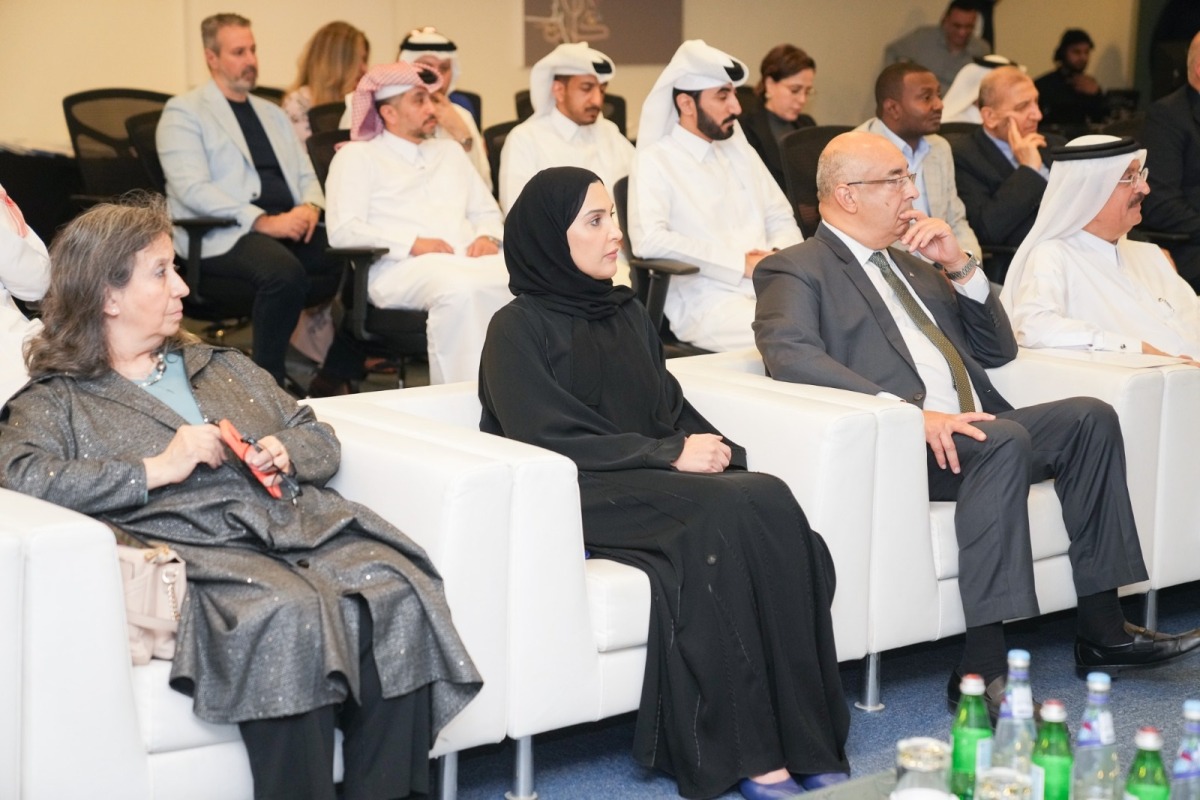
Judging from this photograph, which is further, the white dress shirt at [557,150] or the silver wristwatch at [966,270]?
the white dress shirt at [557,150]

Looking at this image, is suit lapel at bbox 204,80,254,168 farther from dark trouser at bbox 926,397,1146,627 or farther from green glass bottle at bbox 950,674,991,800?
green glass bottle at bbox 950,674,991,800

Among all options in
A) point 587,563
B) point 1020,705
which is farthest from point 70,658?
point 1020,705

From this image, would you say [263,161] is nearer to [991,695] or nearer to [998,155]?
[998,155]

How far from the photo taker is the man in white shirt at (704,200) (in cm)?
438

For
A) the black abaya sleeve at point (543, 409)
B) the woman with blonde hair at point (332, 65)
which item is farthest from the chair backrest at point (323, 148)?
the black abaya sleeve at point (543, 409)

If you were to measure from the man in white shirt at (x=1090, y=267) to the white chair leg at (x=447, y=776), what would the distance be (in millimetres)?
1958

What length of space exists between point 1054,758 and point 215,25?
406 cm

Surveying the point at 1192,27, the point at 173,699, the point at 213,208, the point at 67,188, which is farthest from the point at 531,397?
the point at 1192,27

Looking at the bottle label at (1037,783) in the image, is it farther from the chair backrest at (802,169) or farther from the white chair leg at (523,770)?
the chair backrest at (802,169)

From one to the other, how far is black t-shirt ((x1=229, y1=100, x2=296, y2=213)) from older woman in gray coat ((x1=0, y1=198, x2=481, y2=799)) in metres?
2.57

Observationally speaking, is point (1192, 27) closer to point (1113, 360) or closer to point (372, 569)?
point (1113, 360)

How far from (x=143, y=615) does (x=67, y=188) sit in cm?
387

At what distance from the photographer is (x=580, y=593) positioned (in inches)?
100

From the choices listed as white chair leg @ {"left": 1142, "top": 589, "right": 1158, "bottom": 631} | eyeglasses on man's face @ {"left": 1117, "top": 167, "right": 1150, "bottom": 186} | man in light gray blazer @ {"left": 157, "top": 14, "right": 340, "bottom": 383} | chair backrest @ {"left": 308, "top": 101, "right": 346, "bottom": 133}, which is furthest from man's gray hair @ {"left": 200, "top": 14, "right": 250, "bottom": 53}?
white chair leg @ {"left": 1142, "top": 589, "right": 1158, "bottom": 631}
